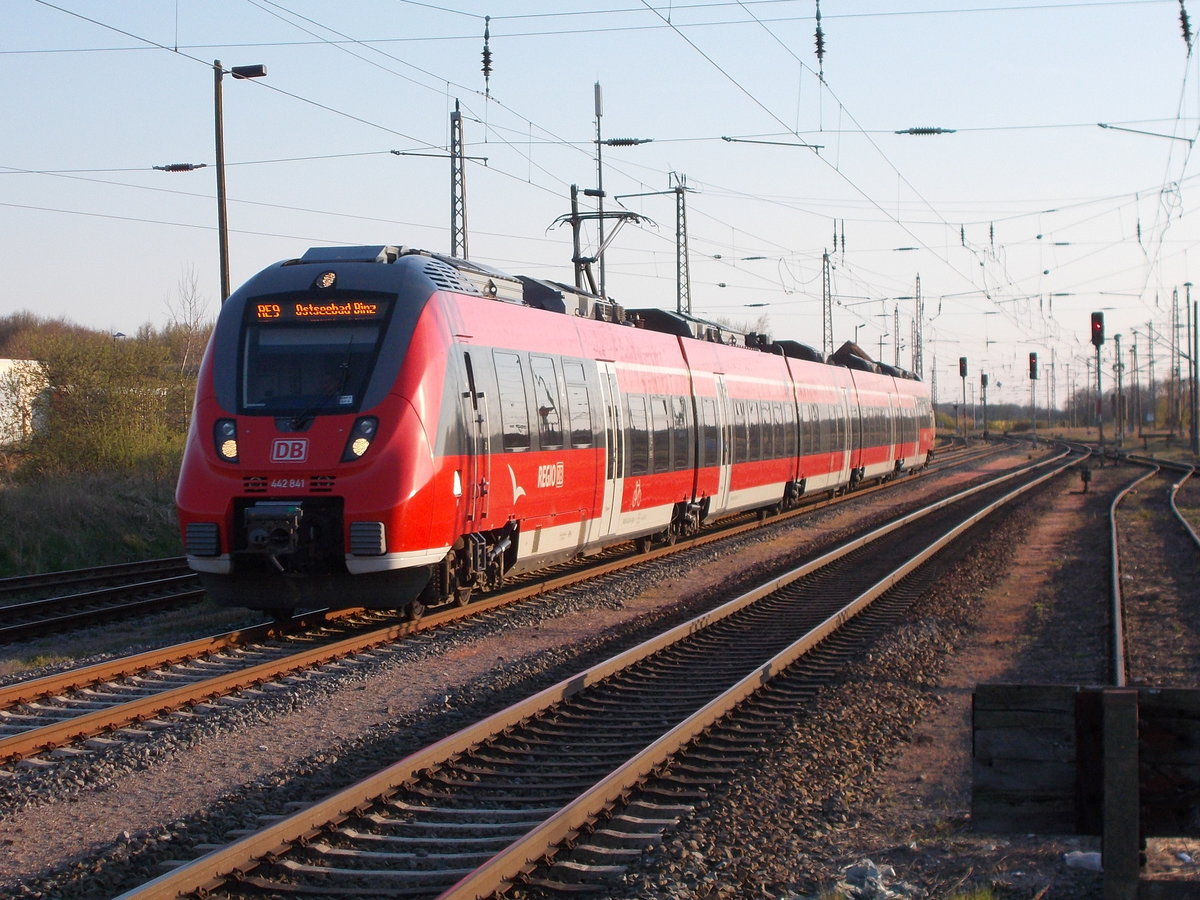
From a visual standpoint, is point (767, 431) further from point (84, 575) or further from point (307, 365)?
point (307, 365)

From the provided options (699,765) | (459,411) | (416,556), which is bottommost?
(699,765)

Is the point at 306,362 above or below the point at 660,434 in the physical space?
above

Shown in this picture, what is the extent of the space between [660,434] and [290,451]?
8054mm

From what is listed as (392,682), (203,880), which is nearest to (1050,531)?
(392,682)

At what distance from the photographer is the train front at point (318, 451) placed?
1091 cm

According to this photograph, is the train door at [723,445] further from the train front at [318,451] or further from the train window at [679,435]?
the train front at [318,451]

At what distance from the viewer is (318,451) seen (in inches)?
434

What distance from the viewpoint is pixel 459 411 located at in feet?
38.9

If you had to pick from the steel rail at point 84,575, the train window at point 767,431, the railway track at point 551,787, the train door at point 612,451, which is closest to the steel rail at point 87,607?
the steel rail at point 84,575

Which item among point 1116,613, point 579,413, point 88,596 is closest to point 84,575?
point 88,596

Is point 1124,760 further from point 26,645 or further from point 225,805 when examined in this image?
point 26,645

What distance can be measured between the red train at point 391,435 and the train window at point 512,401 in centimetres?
3

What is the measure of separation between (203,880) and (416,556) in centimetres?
599

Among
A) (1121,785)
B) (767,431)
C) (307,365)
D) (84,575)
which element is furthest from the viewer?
(767,431)
